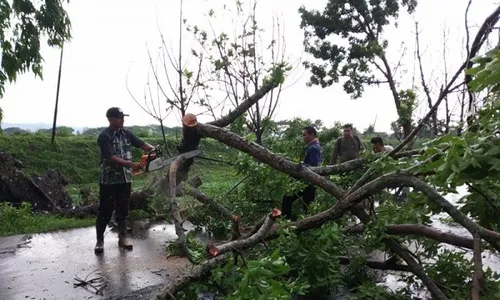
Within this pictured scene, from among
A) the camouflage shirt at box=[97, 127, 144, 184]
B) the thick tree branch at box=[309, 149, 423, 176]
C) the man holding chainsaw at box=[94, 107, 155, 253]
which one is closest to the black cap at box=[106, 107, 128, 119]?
the man holding chainsaw at box=[94, 107, 155, 253]

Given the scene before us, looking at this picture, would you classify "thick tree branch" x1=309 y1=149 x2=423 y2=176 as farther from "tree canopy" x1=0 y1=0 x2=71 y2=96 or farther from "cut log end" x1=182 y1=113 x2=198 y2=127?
"tree canopy" x1=0 y1=0 x2=71 y2=96

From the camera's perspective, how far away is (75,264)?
17.2ft

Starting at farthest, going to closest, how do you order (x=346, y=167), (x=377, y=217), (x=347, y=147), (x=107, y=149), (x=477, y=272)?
1. (x=347, y=147)
2. (x=107, y=149)
3. (x=346, y=167)
4. (x=377, y=217)
5. (x=477, y=272)

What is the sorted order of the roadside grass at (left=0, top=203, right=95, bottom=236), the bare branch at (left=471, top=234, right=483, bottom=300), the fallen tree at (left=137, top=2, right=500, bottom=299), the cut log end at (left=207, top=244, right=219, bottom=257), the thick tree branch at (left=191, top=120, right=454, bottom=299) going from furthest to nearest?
the roadside grass at (left=0, top=203, right=95, bottom=236)
the thick tree branch at (left=191, top=120, right=454, bottom=299)
the cut log end at (left=207, top=244, right=219, bottom=257)
the fallen tree at (left=137, top=2, right=500, bottom=299)
the bare branch at (left=471, top=234, right=483, bottom=300)

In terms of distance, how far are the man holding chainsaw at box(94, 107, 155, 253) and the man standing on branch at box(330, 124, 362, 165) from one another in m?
3.43

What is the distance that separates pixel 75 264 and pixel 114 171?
1157 mm

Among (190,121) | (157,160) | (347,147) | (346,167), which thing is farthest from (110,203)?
(347,147)

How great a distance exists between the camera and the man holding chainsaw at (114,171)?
5488mm

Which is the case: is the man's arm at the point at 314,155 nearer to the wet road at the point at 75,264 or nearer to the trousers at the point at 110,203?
the wet road at the point at 75,264

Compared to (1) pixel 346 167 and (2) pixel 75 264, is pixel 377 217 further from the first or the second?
(2) pixel 75 264

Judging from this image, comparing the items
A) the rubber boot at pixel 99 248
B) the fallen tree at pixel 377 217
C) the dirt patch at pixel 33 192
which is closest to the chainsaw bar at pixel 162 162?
the fallen tree at pixel 377 217

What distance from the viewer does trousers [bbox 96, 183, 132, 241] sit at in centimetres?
566

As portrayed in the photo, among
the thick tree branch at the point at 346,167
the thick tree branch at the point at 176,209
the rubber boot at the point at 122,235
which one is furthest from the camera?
the rubber boot at the point at 122,235

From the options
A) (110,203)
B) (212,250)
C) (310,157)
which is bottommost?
(110,203)
